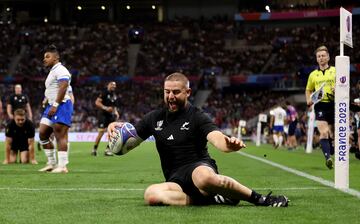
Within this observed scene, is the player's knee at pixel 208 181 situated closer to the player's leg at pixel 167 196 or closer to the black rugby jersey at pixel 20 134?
the player's leg at pixel 167 196

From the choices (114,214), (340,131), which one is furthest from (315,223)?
(340,131)

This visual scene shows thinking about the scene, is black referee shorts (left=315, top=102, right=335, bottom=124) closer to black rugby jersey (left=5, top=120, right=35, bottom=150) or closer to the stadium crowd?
black rugby jersey (left=5, top=120, right=35, bottom=150)

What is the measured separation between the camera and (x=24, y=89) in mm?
56906

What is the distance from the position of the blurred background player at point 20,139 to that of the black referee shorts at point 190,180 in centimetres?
982

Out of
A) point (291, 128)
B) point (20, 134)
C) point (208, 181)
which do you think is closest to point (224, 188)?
point (208, 181)

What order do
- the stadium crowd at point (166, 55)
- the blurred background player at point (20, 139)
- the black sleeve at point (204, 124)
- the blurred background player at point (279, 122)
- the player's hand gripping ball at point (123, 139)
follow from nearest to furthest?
the black sleeve at point (204, 124), the player's hand gripping ball at point (123, 139), the blurred background player at point (20, 139), the blurred background player at point (279, 122), the stadium crowd at point (166, 55)

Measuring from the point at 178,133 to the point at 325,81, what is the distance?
6745 millimetres

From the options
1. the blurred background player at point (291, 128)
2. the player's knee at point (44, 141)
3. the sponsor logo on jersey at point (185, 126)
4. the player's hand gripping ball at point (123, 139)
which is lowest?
the blurred background player at point (291, 128)

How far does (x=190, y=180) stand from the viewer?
273 inches

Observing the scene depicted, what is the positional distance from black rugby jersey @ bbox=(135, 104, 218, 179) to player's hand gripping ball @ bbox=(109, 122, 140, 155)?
10 cm

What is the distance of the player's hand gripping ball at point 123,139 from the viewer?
23.2 ft

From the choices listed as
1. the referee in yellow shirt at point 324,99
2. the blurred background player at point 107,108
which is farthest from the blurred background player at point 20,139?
the referee in yellow shirt at point 324,99

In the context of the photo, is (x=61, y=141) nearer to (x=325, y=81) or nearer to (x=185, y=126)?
(x=325, y=81)

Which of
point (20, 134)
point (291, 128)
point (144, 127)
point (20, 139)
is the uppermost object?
point (144, 127)
